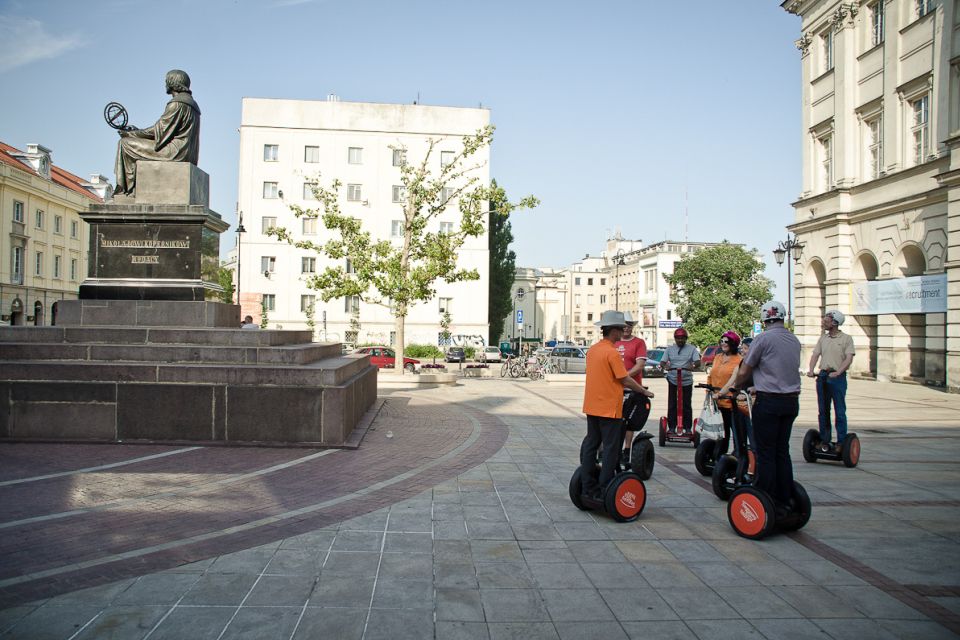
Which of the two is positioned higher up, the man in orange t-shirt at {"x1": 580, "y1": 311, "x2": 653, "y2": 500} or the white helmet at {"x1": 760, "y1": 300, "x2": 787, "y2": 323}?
the white helmet at {"x1": 760, "y1": 300, "x2": 787, "y2": 323}

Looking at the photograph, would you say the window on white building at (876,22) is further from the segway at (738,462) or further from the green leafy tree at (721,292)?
the segway at (738,462)

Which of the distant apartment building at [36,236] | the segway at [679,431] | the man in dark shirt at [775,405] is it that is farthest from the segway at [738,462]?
the distant apartment building at [36,236]

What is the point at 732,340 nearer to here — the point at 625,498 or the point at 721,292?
the point at 625,498

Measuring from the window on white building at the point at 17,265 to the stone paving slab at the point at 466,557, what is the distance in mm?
52176

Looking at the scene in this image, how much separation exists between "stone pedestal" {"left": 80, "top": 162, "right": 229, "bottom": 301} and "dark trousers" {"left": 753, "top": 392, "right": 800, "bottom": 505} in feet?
27.4

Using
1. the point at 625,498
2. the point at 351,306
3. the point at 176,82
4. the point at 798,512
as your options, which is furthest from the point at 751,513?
A: the point at 351,306

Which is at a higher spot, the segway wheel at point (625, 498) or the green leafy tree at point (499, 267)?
the green leafy tree at point (499, 267)

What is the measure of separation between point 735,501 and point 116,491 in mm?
5842

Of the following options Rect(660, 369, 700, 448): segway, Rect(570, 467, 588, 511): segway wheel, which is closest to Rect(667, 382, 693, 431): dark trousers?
Rect(660, 369, 700, 448): segway

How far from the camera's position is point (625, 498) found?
6.23 m

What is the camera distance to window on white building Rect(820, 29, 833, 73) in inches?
1256

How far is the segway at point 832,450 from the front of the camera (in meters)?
9.23

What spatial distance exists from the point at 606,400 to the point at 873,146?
28.9 metres

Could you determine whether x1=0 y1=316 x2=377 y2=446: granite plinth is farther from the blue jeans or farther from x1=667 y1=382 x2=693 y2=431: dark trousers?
the blue jeans
